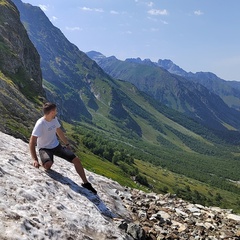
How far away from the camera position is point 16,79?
429ft

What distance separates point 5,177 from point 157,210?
9.52 meters

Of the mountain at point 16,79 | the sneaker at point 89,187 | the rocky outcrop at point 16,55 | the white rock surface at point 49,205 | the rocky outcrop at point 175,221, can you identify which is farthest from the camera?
the rocky outcrop at point 16,55

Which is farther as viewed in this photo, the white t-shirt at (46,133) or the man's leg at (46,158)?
the man's leg at (46,158)

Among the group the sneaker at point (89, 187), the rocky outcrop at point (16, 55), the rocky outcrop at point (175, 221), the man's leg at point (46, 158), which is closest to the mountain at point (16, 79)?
the rocky outcrop at point (16, 55)

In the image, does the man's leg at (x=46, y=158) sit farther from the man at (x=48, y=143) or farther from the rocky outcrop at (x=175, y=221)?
the rocky outcrop at (x=175, y=221)

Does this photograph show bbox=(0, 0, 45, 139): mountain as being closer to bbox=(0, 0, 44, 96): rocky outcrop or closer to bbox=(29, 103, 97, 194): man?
bbox=(0, 0, 44, 96): rocky outcrop

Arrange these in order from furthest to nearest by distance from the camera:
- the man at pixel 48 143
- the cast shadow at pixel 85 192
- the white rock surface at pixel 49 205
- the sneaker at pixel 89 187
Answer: the sneaker at pixel 89 187 → the man at pixel 48 143 → the cast shadow at pixel 85 192 → the white rock surface at pixel 49 205

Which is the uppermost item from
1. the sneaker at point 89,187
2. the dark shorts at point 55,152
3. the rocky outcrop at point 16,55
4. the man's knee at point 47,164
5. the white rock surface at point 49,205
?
the rocky outcrop at point 16,55

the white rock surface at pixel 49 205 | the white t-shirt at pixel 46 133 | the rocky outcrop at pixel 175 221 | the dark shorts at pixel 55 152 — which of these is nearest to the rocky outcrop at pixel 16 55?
the rocky outcrop at pixel 175 221

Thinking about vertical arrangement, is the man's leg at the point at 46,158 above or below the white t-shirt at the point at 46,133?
below

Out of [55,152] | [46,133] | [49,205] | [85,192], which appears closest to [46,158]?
[55,152]

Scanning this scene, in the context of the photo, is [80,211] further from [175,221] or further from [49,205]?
[175,221]

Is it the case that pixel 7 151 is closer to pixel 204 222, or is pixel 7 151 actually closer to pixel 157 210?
pixel 157 210

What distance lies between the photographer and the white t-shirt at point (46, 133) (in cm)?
1703
